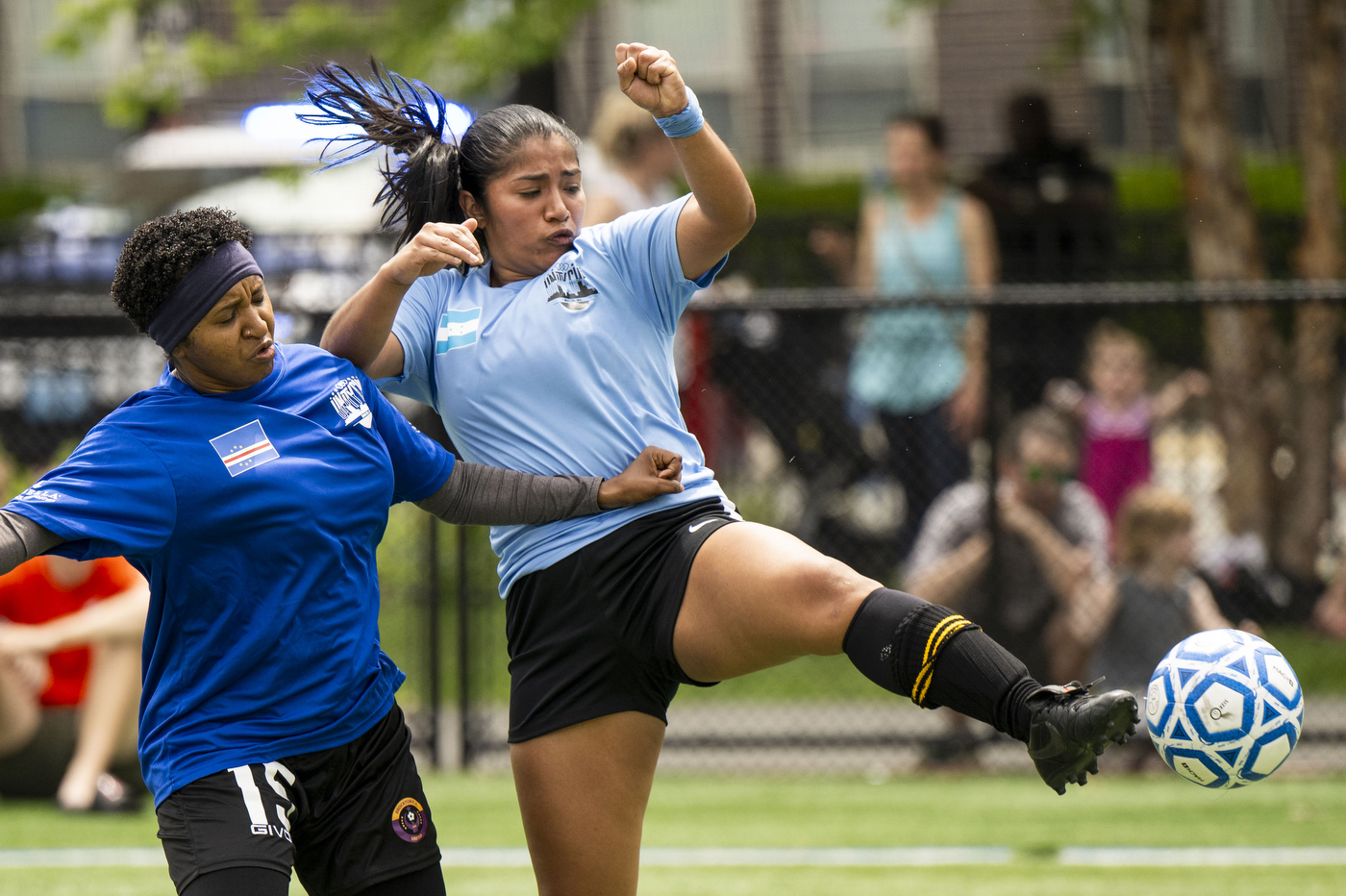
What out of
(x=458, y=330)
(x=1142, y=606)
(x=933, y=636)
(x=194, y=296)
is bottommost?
(x=1142, y=606)

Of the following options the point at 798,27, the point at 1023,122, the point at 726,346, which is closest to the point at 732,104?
the point at 798,27

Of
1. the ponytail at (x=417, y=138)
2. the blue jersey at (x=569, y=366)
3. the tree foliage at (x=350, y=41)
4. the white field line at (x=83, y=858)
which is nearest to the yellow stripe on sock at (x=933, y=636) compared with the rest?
the blue jersey at (x=569, y=366)

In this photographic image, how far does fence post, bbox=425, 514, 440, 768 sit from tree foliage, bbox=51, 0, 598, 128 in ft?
13.3

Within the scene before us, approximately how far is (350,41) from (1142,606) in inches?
276

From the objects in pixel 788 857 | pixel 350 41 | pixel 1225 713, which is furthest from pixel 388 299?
pixel 350 41

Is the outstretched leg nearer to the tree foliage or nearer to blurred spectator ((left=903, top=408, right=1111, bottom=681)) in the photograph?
blurred spectator ((left=903, top=408, right=1111, bottom=681))

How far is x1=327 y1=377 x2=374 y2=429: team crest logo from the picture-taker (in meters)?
3.12

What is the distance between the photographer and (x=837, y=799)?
630cm

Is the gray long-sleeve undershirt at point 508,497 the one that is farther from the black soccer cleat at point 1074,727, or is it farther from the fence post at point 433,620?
the fence post at point 433,620

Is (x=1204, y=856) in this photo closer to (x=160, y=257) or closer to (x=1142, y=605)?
(x=1142, y=605)

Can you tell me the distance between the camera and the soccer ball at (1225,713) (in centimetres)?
324

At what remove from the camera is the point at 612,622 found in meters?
3.36

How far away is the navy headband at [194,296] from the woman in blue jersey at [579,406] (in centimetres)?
39

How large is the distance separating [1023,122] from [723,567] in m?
6.09
